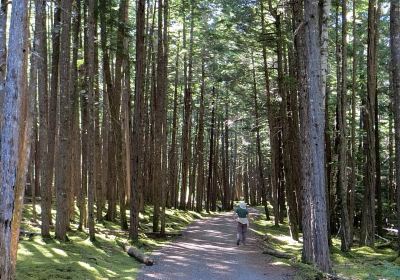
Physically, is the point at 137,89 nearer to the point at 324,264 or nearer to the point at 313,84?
the point at 313,84

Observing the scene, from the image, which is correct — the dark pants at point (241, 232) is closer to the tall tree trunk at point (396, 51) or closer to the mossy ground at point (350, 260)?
the mossy ground at point (350, 260)

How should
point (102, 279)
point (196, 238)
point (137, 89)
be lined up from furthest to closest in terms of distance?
point (196, 238) < point (137, 89) < point (102, 279)

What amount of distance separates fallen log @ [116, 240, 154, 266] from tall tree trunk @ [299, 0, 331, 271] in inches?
178

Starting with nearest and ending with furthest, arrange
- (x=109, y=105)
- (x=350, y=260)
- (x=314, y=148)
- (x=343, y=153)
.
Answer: (x=314, y=148), (x=350, y=260), (x=343, y=153), (x=109, y=105)

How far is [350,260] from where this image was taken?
15.8 m

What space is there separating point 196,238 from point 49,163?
8084mm

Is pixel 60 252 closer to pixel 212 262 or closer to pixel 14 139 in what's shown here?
pixel 212 262

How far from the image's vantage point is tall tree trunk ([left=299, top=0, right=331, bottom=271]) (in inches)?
456

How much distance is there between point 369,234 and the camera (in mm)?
19562

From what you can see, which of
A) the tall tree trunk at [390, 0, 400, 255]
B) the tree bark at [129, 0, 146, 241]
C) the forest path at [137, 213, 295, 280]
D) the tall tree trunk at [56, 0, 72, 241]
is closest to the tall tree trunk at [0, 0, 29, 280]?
the forest path at [137, 213, 295, 280]

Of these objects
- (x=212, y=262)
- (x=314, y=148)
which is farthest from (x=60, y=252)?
(x=314, y=148)

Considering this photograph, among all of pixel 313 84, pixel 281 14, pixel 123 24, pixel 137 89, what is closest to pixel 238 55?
pixel 281 14

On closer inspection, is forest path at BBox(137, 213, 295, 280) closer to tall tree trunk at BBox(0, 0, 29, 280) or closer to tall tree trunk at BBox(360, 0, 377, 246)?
tall tree trunk at BBox(0, 0, 29, 280)

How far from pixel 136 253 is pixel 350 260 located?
24.9 ft
